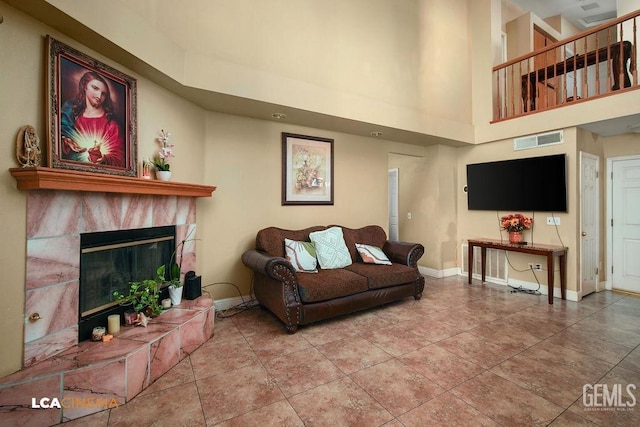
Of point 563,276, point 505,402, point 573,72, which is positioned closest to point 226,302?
point 505,402

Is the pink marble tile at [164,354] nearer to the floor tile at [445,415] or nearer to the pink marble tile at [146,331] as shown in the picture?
the pink marble tile at [146,331]

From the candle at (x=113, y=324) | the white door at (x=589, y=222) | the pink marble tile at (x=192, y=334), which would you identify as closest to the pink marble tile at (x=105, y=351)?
the candle at (x=113, y=324)

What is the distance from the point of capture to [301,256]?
11.0ft

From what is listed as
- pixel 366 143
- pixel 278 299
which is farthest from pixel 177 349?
pixel 366 143

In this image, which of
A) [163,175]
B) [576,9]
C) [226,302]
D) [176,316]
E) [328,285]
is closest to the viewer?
[176,316]

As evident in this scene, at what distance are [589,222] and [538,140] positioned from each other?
1413 millimetres

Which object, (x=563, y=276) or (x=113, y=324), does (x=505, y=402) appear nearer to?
(x=113, y=324)

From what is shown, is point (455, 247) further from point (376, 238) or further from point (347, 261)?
point (347, 261)

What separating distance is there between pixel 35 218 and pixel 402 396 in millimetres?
2668

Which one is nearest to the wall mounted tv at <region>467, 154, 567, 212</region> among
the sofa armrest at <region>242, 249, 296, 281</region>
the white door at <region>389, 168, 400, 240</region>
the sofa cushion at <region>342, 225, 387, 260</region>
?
the white door at <region>389, 168, 400, 240</region>

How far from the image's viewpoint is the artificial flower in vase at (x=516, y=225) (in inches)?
165

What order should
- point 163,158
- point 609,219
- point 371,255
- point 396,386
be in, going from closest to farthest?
point 396,386 → point 163,158 → point 371,255 → point 609,219

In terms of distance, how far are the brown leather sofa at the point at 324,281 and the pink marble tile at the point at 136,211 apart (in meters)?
1.14

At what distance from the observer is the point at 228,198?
3500 mm
